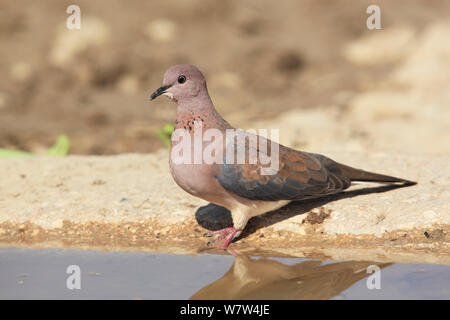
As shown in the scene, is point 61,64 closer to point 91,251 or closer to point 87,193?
point 87,193

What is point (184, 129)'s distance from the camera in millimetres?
4078

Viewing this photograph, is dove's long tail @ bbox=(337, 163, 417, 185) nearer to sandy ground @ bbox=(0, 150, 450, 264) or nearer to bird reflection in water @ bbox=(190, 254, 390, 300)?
sandy ground @ bbox=(0, 150, 450, 264)

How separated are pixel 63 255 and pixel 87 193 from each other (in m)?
0.97

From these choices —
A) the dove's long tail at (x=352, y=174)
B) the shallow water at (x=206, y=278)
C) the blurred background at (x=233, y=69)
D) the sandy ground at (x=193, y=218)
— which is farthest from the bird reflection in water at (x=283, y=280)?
the blurred background at (x=233, y=69)

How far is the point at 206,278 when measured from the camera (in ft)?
12.1

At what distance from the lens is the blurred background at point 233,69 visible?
9180 millimetres

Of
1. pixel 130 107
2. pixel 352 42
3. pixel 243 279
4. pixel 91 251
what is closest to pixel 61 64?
pixel 130 107

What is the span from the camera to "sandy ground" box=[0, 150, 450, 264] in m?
4.13

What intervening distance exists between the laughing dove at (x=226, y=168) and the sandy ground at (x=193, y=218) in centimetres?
19

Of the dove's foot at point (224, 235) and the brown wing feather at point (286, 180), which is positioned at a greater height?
the brown wing feather at point (286, 180)

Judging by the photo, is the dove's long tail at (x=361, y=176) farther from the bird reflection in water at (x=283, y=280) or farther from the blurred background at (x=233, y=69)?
the blurred background at (x=233, y=69)

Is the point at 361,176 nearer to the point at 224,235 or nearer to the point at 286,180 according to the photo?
the point at 286,180
